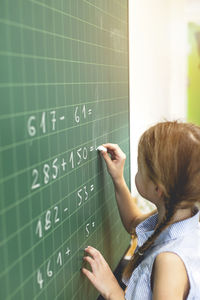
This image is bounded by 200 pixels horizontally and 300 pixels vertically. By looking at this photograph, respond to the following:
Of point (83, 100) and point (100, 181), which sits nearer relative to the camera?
point (83, 100)

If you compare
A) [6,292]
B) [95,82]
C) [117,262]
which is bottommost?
[117,262]

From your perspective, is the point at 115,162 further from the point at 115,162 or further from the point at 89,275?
the point at 89,275

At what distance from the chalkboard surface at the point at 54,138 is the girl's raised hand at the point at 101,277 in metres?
0.03

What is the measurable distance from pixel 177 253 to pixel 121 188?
32cm

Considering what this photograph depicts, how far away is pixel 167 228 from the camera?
0.99 meters

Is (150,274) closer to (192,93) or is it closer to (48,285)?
(48,285)

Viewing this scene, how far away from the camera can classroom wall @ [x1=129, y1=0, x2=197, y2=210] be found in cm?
159

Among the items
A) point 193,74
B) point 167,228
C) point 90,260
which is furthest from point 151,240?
point 193,74

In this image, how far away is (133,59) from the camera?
1.55 metres

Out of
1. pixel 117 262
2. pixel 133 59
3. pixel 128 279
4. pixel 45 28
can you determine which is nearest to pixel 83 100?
pixel 45 28

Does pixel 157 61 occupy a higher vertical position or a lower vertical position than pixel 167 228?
higher

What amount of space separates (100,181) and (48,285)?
0.37m

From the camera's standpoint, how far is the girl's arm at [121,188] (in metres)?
1.12

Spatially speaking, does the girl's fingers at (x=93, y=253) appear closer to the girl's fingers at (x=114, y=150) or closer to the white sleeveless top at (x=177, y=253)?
the white sleeveless top at (x=177, y=253)
